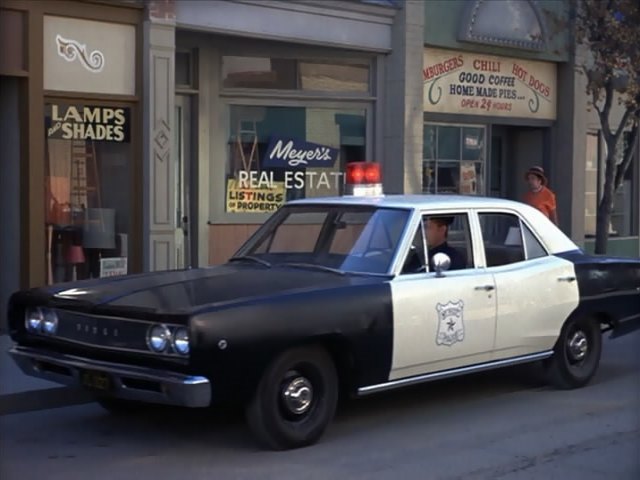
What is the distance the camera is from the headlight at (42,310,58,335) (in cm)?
721

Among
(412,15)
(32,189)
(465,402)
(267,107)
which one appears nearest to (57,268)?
(32,189)

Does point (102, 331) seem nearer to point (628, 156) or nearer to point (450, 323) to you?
point (450, 323)

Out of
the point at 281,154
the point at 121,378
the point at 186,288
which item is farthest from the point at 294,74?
the point at 121,378

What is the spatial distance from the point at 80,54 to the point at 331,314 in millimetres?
5422

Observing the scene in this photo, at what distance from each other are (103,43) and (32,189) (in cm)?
170

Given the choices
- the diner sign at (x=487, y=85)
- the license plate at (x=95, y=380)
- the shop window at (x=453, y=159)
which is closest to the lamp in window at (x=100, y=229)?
the license plate at (x=95, y=380)

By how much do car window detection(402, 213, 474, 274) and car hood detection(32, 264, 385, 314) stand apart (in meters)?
0.45

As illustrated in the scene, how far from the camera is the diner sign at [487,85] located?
15.4 meters

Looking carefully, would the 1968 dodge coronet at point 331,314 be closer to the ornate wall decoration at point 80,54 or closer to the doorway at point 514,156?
the ornate wall decoration at point 80,54

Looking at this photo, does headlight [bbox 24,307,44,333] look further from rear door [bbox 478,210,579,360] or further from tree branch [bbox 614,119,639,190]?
tree branch [bbox 614,119,639,190]

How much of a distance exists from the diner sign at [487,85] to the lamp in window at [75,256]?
5.50 metres

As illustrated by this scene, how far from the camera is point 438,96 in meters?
15.5

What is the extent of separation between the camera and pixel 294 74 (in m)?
14.1

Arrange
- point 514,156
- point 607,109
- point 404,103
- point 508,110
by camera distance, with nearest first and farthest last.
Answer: point 404,103 < point 607,109 < point 508,110 < point 514,156
